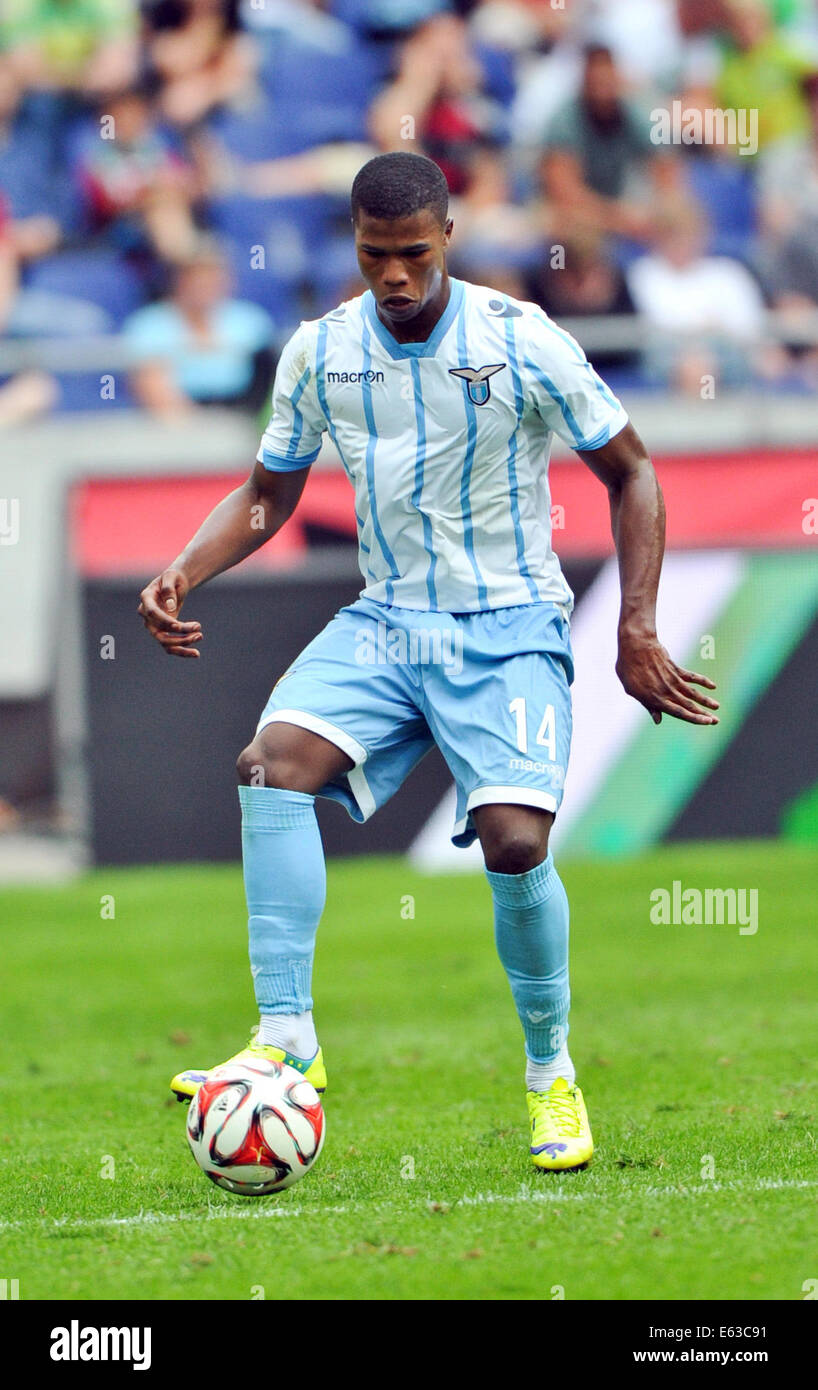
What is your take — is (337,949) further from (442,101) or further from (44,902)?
(442,101)

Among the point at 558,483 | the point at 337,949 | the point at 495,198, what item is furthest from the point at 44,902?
the point at 495,198

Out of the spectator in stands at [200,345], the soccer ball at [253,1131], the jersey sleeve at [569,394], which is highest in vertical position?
the spectator in stands at [200,345]

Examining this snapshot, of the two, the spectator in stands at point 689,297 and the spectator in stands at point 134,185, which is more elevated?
the spectator in stands at point 134,185

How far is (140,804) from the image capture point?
1015cm

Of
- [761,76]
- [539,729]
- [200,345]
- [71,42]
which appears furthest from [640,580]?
[761,76]

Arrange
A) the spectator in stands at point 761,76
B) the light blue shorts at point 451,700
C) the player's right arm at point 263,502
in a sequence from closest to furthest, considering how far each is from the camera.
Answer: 1. the light blue shorts at point 451,700
2. the player's right arm at point 263,502
3. the spectator in stands at point 761,76

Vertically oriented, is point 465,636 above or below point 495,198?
below

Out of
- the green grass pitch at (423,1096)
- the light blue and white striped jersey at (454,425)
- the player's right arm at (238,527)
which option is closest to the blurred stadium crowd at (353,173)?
the green grass pitch at (423,1096)

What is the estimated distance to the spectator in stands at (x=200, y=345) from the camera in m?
11.5

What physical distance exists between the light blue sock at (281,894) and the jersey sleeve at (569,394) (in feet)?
3.74

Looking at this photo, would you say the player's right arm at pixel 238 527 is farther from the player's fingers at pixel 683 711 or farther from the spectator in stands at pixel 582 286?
the spectator in stands at pixel 582 286

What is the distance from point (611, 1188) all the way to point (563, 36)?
11953 millimetres

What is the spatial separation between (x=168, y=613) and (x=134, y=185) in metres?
9.00

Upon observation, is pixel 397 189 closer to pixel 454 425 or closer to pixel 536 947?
pixel 454 425
